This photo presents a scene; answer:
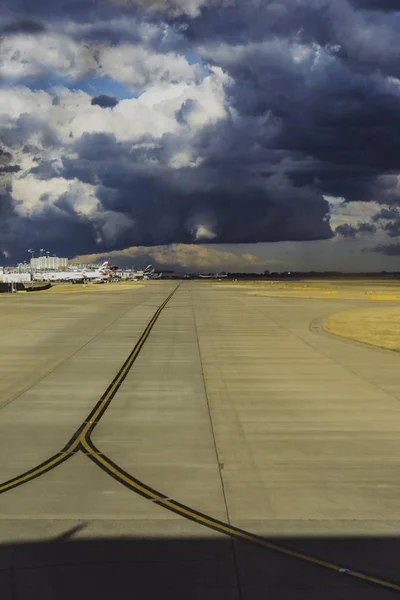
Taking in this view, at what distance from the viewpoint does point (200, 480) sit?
1412 centimetres

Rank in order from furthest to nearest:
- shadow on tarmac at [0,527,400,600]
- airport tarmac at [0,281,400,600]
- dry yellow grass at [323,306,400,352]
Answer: dry yellow grass at [323,306,400,352], airport tarmac at [0,281,400,600], shadow on tarmac at [0,527,400,600]

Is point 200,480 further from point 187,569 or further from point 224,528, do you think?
point 187,569

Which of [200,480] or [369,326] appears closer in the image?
[200,480]

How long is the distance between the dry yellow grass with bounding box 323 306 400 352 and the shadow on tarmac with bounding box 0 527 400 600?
2946 centimetres

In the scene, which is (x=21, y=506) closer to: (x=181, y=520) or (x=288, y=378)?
(x=181, y=520)

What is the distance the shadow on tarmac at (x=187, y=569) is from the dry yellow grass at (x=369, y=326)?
1160 inches

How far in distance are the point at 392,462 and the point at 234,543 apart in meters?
6.50

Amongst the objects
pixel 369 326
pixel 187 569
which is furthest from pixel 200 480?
pixel 369 326

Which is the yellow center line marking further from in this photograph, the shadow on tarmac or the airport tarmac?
the shadow on tarmac

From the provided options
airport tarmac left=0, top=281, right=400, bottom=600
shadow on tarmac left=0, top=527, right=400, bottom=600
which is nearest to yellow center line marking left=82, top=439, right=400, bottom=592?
airport tarmac left=0, top=281, right=400, bottom=600

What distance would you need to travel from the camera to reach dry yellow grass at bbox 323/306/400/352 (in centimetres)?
4334

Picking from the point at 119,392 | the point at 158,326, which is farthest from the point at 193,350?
the point at 158,326

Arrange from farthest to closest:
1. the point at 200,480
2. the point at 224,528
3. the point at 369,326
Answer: the point at 369,326
the point at 200,480
the point at 224,528

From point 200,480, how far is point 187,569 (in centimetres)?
437
